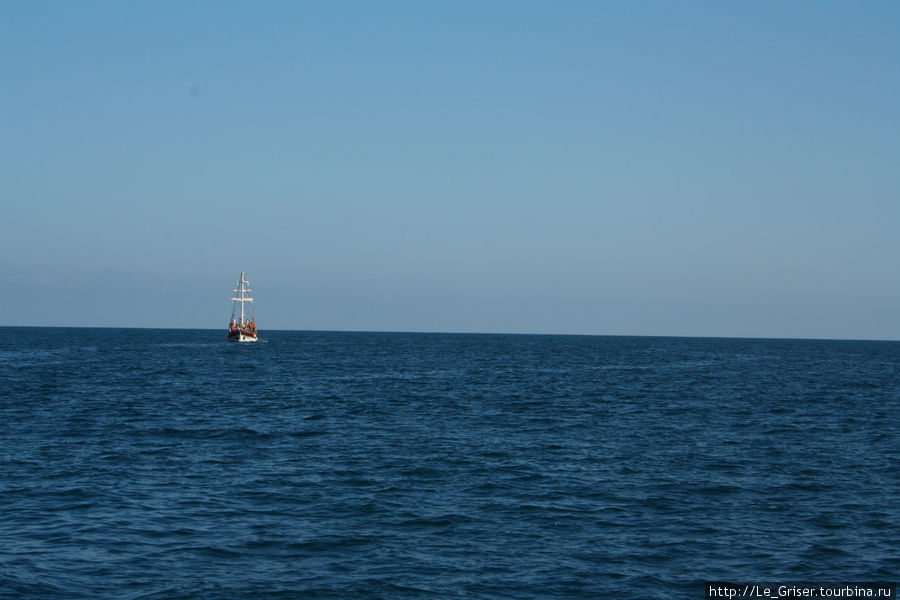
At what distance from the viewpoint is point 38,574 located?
16.5 meters

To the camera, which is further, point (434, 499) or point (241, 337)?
point (241, 337)

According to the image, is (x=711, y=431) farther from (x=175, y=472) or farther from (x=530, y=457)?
(x=175, y=472)

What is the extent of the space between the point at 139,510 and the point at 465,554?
30.5 ft

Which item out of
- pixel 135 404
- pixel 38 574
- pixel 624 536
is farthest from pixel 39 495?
pixel 135 404

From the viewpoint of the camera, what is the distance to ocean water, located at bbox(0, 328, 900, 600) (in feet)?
55.4

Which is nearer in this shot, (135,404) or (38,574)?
(38,574)

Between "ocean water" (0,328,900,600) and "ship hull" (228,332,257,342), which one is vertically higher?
"ship hull" (228,332,257,342)

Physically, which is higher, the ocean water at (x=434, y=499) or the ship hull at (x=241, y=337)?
the ship hull at (x=241, y=337)

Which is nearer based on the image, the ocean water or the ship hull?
the ocean water

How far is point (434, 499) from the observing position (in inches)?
925

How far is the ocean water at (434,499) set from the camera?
16.9 meters

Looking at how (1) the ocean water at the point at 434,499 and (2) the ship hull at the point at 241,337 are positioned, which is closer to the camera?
(1) the ocean water at the point at 434,499

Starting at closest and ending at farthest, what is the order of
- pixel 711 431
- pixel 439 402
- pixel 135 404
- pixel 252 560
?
pixel 252 560 < pixel 711 431 < pixel 135 404 < pixel 439 402

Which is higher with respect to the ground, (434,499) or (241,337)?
(241,337)
